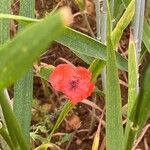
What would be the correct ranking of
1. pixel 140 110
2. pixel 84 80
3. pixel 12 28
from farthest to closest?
pixel 12 28, pixel 84 80, pixel 140 110

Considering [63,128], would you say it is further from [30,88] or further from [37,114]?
[30,88]

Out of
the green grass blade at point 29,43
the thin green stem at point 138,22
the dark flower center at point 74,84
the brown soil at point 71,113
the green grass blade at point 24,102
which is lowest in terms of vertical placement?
the brown soil at point 71,113

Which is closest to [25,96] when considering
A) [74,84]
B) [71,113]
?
[74,84]

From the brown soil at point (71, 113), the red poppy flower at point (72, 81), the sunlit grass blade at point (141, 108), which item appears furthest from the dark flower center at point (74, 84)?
the brown soil at point (71, 113)

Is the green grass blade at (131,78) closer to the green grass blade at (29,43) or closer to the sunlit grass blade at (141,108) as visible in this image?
the sunlit grass blade at (141,108)

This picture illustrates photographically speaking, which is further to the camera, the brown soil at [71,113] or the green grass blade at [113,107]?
the brown soil at [71,113]

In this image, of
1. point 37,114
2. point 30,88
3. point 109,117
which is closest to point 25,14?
point 30,88
